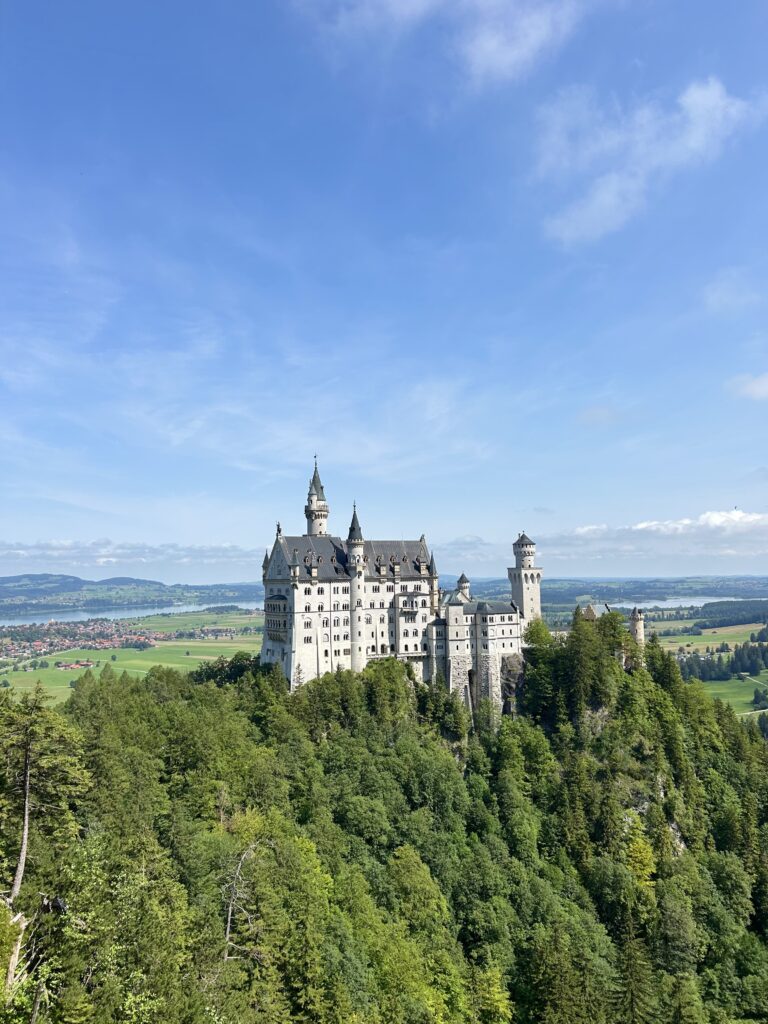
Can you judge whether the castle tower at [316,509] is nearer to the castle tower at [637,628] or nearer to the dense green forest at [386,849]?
the dense green forest at [386,849]

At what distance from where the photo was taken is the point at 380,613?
10312 centimetres

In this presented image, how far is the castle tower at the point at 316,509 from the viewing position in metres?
110

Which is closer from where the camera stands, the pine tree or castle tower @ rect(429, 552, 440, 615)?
the pine tree

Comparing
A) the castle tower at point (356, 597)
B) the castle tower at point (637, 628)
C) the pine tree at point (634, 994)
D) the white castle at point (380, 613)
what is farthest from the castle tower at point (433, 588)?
the pine tree at point (634, 994)

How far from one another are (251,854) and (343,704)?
42.5 metres

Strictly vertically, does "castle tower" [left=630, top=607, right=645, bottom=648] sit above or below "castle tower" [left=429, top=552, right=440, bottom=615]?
below

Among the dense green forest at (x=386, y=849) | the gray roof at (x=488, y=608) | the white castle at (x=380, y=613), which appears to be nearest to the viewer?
the dense green forest at (x=386, y=849)

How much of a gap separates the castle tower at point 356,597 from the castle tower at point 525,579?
25602 millimetres

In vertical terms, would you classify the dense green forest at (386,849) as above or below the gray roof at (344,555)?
below

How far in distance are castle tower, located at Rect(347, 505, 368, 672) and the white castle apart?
14cm

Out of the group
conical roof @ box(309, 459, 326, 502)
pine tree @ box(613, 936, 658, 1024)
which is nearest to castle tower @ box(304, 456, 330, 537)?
conical roof @ box(309, 459, 326, 502)

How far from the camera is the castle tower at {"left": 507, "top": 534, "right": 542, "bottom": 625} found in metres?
111

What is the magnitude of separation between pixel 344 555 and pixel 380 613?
1012cm

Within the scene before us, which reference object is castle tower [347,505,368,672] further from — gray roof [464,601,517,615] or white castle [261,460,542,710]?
gray roof [464,601,517,615]
